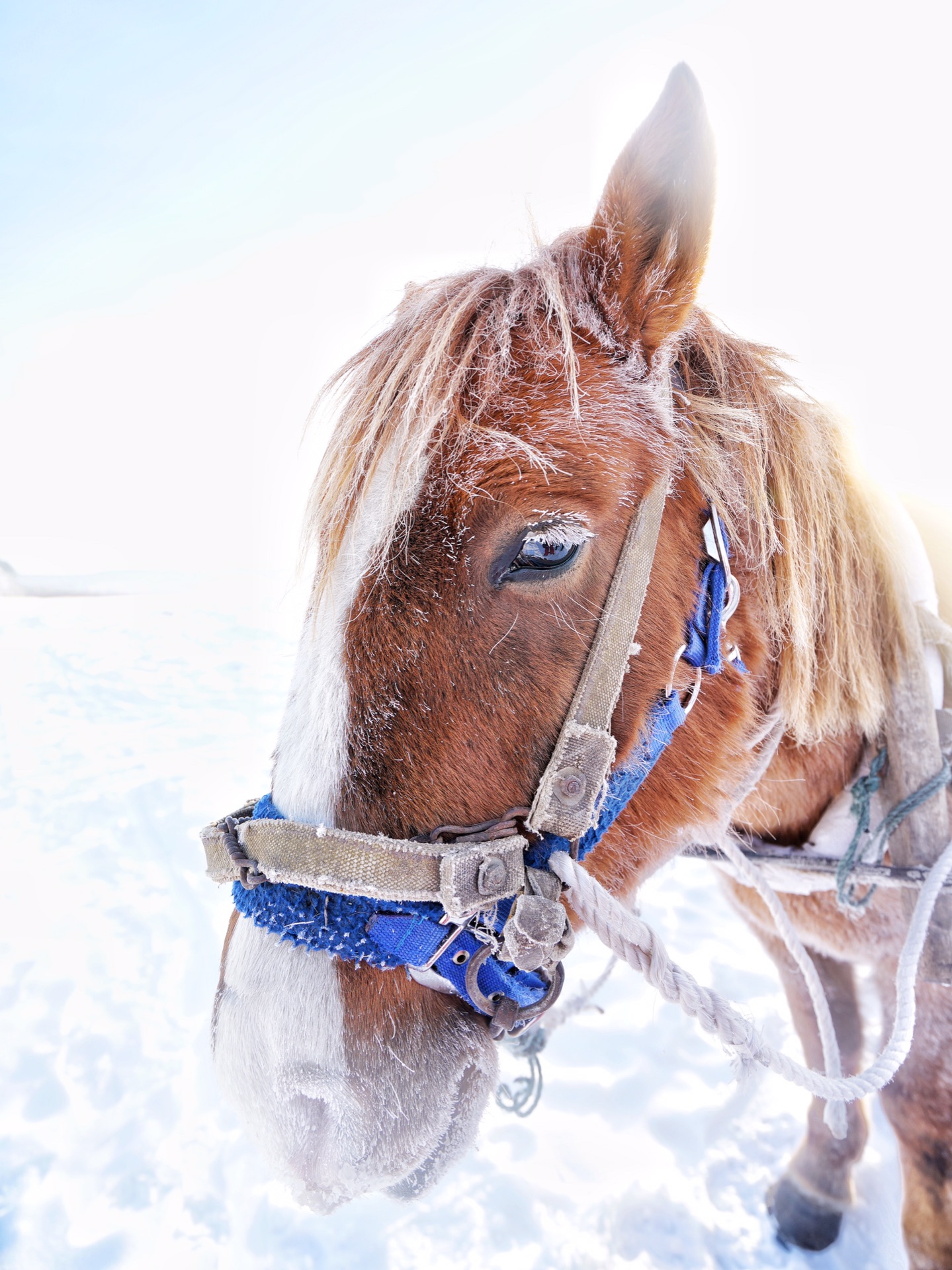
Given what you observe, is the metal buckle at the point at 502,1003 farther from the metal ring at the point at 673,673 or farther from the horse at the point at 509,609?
the metal ring at the point at 673,673

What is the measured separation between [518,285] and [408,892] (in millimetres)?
1080

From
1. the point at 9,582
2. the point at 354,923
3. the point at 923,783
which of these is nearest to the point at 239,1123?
the point at 354,923

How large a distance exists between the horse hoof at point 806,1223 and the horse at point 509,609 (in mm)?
1662

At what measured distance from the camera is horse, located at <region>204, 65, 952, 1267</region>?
93cm

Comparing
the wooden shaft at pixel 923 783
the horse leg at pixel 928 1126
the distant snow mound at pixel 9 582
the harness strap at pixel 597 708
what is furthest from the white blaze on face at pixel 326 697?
the distant snow mound at pixel 9 582

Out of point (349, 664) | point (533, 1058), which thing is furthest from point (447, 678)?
point (533, 1058)

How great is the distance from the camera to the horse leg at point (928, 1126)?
4.76 feet

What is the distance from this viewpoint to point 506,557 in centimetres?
99

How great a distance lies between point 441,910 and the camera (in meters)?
0.93

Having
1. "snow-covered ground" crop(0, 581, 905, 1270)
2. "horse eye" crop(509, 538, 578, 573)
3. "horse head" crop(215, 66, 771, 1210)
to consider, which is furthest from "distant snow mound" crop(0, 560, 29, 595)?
"horse eye" crop(509, 538, 578, 573)

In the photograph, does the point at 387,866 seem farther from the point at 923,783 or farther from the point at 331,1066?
the point at 923,783

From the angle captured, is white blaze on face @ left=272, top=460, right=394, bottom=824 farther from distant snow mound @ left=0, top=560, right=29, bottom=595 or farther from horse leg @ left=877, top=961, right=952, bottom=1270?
distant snow mound @ left=0, top=560, right=29, bottom=595

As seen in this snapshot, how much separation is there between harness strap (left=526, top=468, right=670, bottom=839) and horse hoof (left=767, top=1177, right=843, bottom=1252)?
6.68 ft

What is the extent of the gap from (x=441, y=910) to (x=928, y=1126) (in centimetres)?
149
